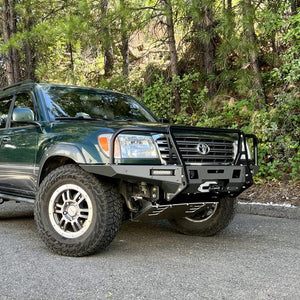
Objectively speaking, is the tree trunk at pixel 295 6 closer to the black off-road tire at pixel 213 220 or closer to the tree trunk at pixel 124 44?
the tree trunk at pixel 124 44

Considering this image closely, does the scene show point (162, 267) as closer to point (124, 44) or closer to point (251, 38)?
point (251, 38)

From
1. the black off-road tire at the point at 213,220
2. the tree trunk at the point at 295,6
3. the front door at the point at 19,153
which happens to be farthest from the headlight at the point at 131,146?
the tree trunk at the point at 295,6

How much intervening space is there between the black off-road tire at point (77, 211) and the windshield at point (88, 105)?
39.4 inches

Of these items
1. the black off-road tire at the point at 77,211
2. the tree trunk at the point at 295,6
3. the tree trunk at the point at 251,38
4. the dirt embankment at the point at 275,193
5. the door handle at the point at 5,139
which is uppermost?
the tree trunk at the point at 295,6

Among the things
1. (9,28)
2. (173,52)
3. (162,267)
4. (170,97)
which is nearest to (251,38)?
(173,52)

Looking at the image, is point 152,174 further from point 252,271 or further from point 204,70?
point 204,70

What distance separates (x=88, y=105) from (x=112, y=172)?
1734 mm

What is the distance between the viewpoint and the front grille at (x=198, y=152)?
403cm

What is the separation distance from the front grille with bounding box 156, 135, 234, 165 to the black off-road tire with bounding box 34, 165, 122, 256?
64cm

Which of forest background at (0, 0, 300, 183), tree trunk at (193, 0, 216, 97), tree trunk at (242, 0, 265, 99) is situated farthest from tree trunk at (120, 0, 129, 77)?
tree trunk at (242, 0, 265, 99)

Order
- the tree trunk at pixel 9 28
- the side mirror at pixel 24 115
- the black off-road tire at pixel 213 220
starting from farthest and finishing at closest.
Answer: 1. the tree trunk at pixel 9 28
2. the black off-road tire at pixel 213 220
3. the side mirror at pixel 24 115

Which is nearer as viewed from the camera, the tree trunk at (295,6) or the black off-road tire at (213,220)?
the black off-road tire at (213,220)

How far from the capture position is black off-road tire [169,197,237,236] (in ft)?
16.4

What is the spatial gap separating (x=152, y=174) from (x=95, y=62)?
10476 mm
